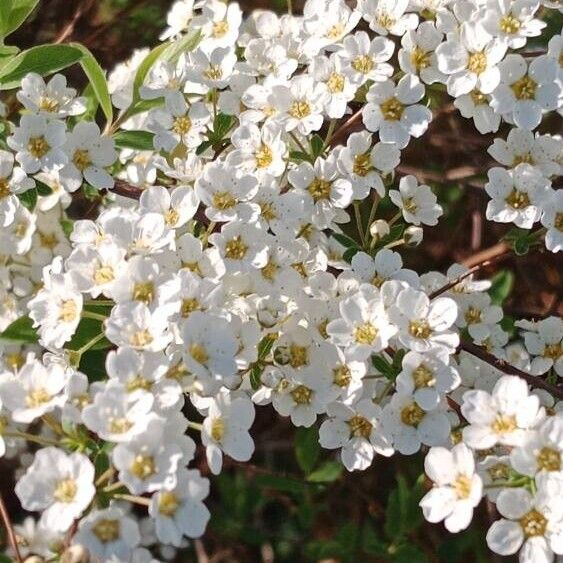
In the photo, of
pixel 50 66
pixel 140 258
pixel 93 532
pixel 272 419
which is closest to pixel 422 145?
pixel 272 419

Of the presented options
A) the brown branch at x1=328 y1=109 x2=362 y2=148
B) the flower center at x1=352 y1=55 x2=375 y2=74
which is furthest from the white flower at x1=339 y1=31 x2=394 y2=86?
the brown branch at x1=328 y1=109 x2=362 y2=148

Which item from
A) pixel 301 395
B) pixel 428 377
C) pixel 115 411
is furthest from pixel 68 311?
pixel 428 377

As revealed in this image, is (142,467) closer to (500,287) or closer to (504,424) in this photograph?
(504,424)

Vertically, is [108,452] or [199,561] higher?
[108,452]

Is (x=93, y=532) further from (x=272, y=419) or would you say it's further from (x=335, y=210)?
(x=272, y=419)

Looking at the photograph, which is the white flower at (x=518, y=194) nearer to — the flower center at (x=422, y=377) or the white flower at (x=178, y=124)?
the flower center at (x=422, y=377)

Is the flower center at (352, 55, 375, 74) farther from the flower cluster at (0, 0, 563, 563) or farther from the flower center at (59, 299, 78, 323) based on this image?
the flower center at (59, 299, 78, 323)

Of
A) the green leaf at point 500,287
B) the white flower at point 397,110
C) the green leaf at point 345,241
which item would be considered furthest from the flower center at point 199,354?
the green leaf at point 500,287
